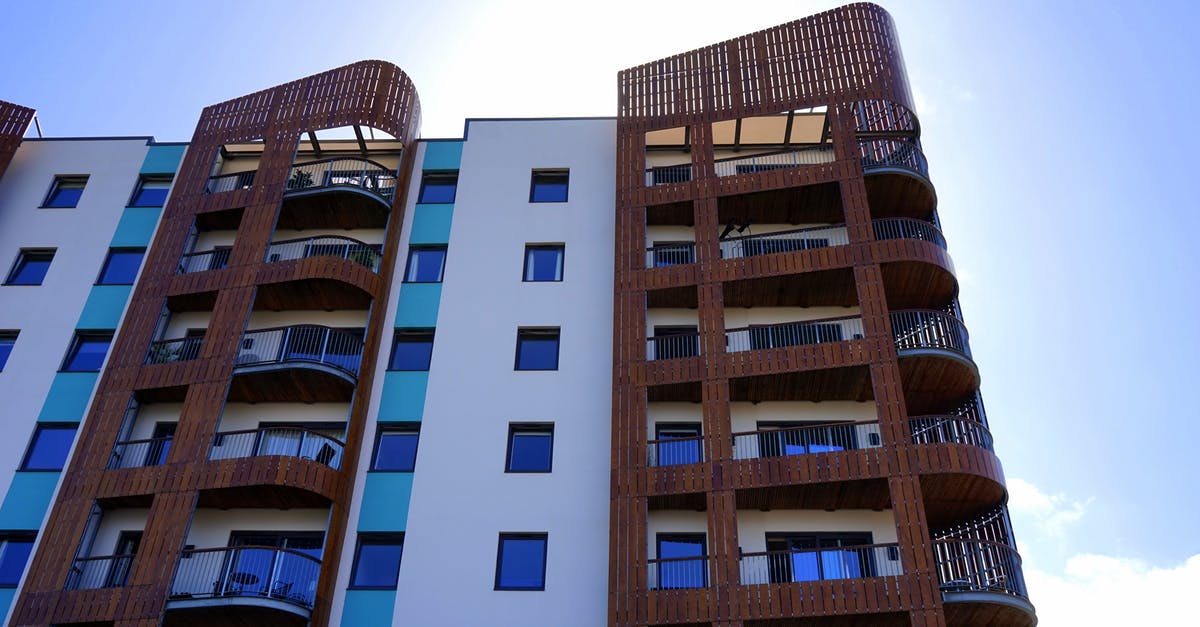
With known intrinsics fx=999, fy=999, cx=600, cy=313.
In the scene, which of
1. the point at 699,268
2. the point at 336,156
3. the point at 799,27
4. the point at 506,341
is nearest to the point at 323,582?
the point at 506,341

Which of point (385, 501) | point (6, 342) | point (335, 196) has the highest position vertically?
point (335, 196)

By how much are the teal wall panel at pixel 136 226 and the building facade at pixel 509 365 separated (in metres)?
0.12

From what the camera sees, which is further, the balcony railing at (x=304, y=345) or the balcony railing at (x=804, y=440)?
the balcony railing at (x=304, y=345)

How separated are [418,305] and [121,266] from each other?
10676 millimetres

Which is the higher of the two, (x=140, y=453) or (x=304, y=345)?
(x=304, y=345)

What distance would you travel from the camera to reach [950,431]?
26156 mm

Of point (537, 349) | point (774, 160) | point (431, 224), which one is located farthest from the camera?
point (774, 160)

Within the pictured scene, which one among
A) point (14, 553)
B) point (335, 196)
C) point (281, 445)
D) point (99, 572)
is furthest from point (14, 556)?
point (335, 196)

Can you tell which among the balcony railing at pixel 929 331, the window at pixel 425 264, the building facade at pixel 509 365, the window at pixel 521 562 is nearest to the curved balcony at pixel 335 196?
the building facade at pixel 509 365

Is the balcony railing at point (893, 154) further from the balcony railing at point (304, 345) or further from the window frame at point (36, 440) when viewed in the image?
the window frame at point (36, 440)

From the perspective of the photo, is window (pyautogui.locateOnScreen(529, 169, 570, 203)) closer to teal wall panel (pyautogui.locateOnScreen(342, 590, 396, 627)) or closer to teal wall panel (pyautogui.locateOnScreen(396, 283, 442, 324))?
teal wall panel (pyautogui.locateOnScreen(396, 283, 442, 324))

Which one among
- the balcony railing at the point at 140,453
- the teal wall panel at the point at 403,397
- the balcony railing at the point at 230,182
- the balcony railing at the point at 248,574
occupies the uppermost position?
the balcony railing at the point at 230,182

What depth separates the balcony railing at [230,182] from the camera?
112 ft

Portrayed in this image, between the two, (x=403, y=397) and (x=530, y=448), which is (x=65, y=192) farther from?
(x=530, y=448)
